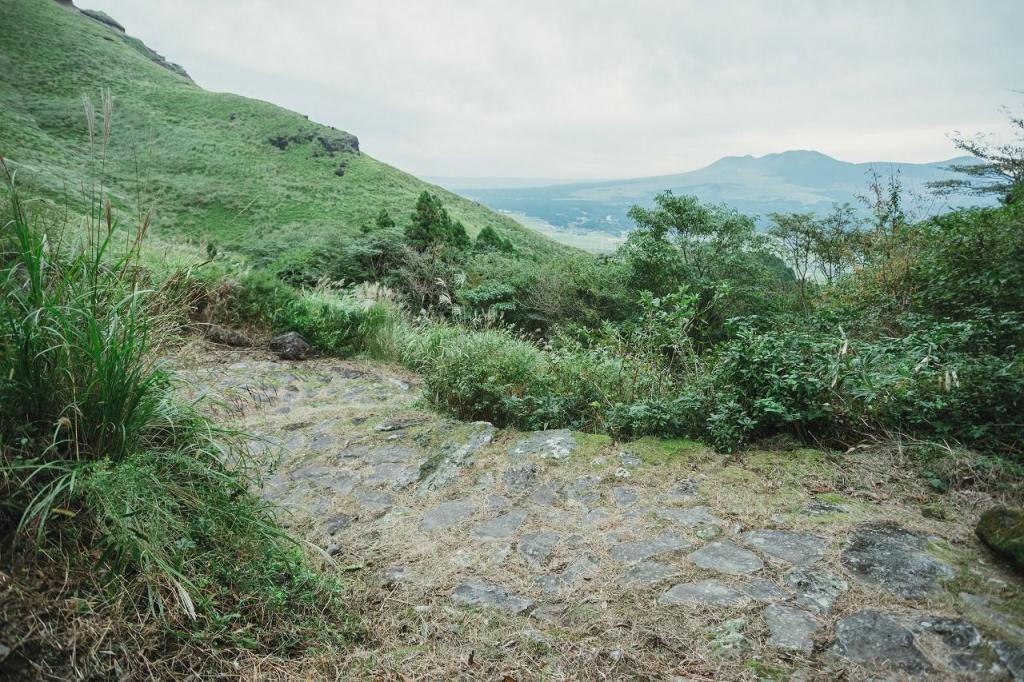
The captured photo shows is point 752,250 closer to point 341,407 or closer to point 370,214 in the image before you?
point 341,407

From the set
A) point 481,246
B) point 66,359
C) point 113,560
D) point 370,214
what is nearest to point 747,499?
point 113,560

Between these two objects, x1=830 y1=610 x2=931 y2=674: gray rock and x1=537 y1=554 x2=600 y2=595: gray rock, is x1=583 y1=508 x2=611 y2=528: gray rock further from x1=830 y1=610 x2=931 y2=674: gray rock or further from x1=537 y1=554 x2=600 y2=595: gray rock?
x1=830 y1=610 x2=931 y2=674: gray rock

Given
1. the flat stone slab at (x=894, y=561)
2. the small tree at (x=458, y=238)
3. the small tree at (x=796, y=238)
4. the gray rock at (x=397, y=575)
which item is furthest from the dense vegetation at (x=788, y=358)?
the small tree at (x=458, y=238)

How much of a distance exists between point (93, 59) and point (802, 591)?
58291 millimetres

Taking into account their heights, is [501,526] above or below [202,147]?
below

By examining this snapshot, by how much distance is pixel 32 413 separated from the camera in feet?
5.13

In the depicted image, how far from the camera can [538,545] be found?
7.58ft

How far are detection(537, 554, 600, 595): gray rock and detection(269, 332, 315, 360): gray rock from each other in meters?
5.07

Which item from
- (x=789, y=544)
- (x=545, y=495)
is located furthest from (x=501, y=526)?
(x=789, y=544)

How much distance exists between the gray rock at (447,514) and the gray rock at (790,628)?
1.45m

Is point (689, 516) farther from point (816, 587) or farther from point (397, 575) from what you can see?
point (397, 575)

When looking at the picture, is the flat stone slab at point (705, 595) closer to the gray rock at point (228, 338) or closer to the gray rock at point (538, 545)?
the gray rock at point (538, 545)

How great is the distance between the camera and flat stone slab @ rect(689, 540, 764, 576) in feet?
6.54

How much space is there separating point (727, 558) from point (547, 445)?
56.3 inches
